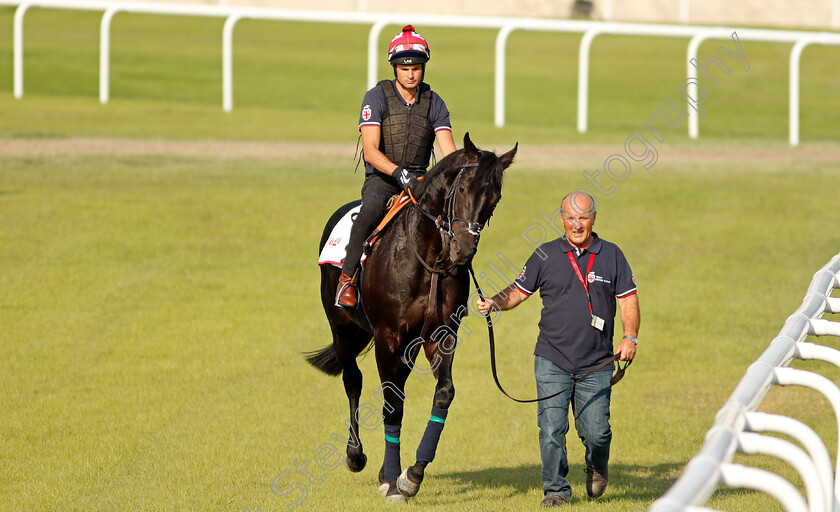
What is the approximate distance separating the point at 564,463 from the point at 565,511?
0.35 meters

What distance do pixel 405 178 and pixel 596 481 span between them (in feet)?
7.25

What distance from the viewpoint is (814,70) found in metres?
31.9

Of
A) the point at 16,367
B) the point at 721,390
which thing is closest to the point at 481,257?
the point at 721,390

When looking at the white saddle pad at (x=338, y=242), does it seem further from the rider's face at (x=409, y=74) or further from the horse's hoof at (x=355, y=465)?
the horse's hoof at (x=355, y=465)

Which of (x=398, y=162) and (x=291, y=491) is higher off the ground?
(x=398, y=162)

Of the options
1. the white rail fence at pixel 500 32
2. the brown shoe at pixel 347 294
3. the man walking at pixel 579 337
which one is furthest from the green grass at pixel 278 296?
the brown shoe at pixel 347 294

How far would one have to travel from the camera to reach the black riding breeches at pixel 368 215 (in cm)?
686

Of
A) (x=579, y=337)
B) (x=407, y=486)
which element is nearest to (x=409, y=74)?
(x=579, y=337)

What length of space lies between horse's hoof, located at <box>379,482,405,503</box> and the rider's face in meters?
2.61

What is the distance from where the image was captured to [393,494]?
652 centimetres

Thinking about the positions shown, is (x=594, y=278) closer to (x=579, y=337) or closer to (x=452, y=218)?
(x=579, y=337)

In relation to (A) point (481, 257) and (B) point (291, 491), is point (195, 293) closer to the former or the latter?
(A) point (481, 257)

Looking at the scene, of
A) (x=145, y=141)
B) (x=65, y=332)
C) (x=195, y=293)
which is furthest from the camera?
(x=145, y=141)

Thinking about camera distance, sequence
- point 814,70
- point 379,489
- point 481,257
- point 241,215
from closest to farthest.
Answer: point 379,489 → point 481,257 → point 241,215 → point 814,70
